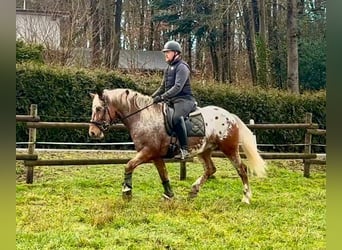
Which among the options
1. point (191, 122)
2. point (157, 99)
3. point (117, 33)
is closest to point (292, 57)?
point (117, 33)

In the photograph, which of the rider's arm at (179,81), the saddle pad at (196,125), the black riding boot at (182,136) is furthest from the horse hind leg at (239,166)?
the rider's arm at (179,81)

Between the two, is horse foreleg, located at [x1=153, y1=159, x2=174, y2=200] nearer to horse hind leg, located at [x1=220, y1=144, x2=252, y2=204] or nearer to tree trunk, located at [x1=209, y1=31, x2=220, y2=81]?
horse hind leg, located at [x1=220, y1=144, x2=252, y2=204]

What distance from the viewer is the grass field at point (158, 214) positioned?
9.84 ft

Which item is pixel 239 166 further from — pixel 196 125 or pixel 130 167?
pixel 130 167

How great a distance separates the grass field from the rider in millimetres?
625

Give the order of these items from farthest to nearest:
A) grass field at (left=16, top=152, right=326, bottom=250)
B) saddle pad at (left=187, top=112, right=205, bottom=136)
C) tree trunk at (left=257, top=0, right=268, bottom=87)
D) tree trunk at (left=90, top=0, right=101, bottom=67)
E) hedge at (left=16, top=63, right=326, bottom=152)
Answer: tree trunk at (left=90, top=0, right=101, bottom=67)
tree trunk at (left=257, top=0, right=268, bottom=87)
hedge at (left=16, top=63, right=326, bottom=152)
saddle pad at (left=187, top=112, right=205, bottom=136)
grass field at (left=16, top=152, right=326, bottom=250)

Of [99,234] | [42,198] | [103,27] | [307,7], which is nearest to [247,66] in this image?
[307,7]

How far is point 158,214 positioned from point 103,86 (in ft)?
14.2

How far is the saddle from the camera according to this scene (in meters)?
4.37

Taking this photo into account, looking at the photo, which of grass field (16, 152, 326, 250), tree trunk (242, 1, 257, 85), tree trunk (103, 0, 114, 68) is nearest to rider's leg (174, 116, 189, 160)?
grass field (16, 152, 326, 250)

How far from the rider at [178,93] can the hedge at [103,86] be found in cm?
267
